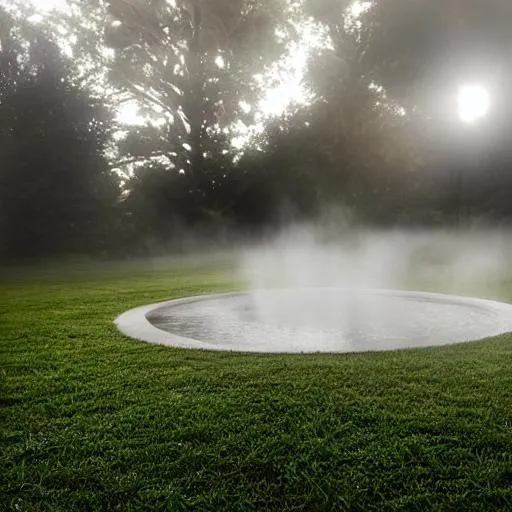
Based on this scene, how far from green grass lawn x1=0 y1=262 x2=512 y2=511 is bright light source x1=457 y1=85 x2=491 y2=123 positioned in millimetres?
18098

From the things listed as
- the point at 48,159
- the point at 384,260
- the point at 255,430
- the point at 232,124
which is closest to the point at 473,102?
the point at 384,260

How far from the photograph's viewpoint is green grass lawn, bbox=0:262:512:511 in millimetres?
2170

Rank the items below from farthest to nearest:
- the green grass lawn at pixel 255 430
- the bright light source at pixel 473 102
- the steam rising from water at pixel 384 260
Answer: the bright light source at pixel 473 102
the steam rising from water at pixel 384 260
the green grass lawn at pixel 255 430

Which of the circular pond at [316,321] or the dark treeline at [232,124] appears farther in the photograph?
the dark treeline at [232,124]

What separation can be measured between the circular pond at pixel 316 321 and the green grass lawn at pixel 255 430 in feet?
1.69

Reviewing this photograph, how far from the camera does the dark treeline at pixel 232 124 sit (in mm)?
19031

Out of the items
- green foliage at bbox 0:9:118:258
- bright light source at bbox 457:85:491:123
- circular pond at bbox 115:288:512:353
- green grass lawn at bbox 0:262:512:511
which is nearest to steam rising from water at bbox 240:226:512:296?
circular pond at bbox 115:288:512:353

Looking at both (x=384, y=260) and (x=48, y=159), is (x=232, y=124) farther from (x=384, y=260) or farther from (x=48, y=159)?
(x=384, y=260)

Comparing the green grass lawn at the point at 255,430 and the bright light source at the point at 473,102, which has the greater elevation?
the bright light source at the point at 473,102

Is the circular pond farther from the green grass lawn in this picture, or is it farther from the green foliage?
the green foliage

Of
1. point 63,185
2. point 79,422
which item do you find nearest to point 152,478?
point 79,422

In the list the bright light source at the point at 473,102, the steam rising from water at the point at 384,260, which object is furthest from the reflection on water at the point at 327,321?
the bright light source at the point at 473,102

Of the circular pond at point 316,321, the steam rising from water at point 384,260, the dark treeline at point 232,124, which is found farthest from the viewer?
the dark treeline at point 232,124

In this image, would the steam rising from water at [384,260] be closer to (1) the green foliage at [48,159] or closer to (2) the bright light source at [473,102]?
(2) the bright light source at [473,102]
